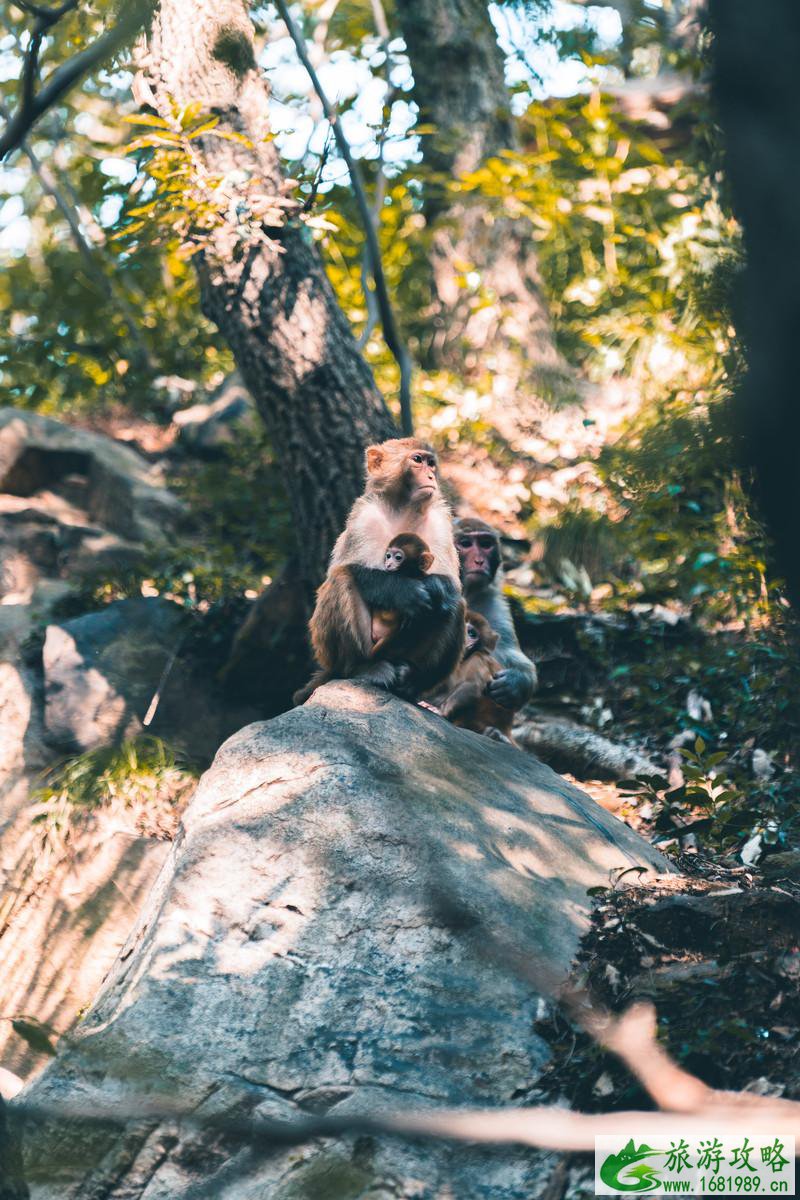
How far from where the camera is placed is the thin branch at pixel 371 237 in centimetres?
A: 769

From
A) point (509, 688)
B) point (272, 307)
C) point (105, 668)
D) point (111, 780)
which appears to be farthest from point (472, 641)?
point (105, 668)

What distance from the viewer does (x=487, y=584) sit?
7152 millimetres

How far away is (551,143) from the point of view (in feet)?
43.6

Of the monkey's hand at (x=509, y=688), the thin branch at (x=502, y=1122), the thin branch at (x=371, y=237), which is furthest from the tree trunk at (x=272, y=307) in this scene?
the thin branch at (x=502, y=1122)

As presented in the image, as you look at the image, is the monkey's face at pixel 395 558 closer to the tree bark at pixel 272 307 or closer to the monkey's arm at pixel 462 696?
the monkey's arm at pixel 462 696

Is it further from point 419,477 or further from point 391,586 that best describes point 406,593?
point 419,477

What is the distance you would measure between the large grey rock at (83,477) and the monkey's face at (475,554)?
3.67 m

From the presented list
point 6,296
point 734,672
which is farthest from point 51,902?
point 6,296

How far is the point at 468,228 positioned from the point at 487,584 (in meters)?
5.88

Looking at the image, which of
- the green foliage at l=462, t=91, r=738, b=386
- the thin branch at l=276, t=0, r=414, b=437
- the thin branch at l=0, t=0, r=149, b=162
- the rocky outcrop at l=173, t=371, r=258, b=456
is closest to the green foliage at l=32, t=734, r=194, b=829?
the thin branch at l=276, t=0, r=414, b=437

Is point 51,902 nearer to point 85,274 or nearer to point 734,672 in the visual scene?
point 734,672

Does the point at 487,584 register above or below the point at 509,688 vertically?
above

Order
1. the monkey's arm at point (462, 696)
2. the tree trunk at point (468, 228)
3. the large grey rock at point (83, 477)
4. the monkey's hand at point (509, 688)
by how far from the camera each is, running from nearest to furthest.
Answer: the monkey's hand at point (509, 688) < the monkey's arm at point (462, 696) < the large grey rock at point (83, 477) < the tree trunk at point (468, 228)

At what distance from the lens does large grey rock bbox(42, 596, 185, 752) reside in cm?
774
